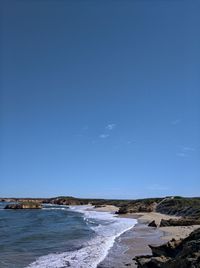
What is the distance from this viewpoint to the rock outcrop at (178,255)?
42.8 feet

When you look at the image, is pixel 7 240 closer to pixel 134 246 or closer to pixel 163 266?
pixel 134 246

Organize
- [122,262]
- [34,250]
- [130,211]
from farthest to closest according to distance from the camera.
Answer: [130,211] < [34,250] < [122,262]

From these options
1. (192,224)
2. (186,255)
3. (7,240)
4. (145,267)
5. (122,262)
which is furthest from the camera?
(192,224)

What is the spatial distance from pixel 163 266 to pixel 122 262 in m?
7.56

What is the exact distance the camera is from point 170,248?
58.2 ft

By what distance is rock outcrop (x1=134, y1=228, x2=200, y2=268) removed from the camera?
13.0 metres

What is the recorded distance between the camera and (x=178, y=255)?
14.7 meters

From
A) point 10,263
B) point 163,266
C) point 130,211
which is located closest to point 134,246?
point 10,263

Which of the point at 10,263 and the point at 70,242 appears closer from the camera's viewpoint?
the point at 10,263

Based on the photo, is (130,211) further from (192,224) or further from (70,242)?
(70,242)

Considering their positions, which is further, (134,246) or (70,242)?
(70,242)

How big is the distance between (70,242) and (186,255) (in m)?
20.5

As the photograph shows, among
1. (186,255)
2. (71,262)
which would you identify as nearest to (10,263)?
(71,262)

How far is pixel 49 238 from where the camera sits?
3644 centimetres
